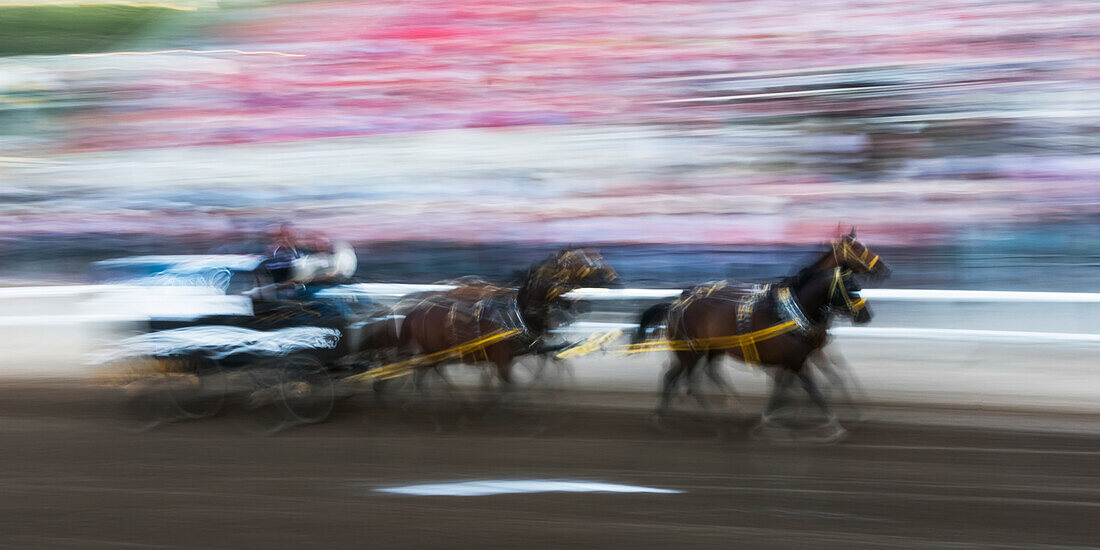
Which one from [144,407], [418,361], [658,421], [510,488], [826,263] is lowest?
[658,421]

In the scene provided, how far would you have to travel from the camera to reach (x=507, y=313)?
6.44 meters

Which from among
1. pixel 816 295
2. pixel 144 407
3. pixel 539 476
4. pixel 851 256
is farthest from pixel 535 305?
pixel 144 407

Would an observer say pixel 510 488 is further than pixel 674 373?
No

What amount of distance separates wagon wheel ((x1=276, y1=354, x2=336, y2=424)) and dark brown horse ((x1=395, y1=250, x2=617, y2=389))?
0.63 m

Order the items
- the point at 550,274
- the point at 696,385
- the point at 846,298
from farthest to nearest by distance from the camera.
A: the point at 696,385
the point at 550,274
the point at 846,298

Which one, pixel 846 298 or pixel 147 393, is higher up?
pixel 846 298

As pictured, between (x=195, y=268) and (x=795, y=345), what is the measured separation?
3.88 metres

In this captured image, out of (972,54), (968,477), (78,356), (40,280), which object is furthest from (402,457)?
(40,280)

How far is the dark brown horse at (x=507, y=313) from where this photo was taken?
6328mm

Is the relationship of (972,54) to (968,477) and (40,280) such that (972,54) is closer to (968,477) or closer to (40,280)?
(968,477)

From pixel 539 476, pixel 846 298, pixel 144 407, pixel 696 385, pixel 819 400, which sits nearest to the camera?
pixel 539 476

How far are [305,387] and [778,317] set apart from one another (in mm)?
2976

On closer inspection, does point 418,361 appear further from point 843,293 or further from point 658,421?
point 843,293

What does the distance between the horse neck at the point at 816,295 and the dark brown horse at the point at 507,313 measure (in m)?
1.14
